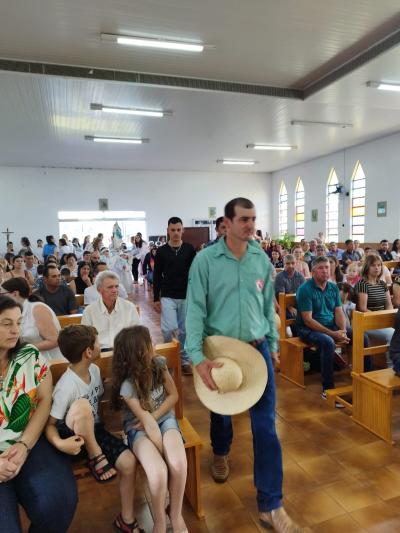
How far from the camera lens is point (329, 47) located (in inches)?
217

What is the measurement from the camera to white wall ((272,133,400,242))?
10823mm

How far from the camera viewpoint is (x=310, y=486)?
2293mm

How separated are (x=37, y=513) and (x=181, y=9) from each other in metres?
4.83

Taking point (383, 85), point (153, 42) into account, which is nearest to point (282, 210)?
point (383, 85)

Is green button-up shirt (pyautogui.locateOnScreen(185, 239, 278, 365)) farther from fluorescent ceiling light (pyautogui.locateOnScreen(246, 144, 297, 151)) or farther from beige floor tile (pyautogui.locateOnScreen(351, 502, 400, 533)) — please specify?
fluorescent ceiling light (pyautogui.locateOnScreen(246, 144, 297, 151))

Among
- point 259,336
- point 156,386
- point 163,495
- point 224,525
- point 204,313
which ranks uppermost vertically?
point 204,313

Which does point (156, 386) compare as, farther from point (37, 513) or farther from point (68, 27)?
point (68, 27)

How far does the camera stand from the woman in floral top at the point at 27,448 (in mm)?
1579

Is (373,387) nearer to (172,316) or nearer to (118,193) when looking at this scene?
(172,316)

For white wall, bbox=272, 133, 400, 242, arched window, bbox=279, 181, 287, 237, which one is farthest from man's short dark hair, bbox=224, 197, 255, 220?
arched window, bbox=279, 181, 287, 237

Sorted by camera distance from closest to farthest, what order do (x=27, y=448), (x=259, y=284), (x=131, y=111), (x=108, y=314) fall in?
(x=27, y=448) < (x=259, y=284) < (x=108, y=314) < (x=131, y=111)

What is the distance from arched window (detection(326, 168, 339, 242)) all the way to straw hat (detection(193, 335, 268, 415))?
39.8 feet

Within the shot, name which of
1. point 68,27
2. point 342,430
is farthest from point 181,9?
point 342,430

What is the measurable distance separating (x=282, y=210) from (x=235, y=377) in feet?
50.6
